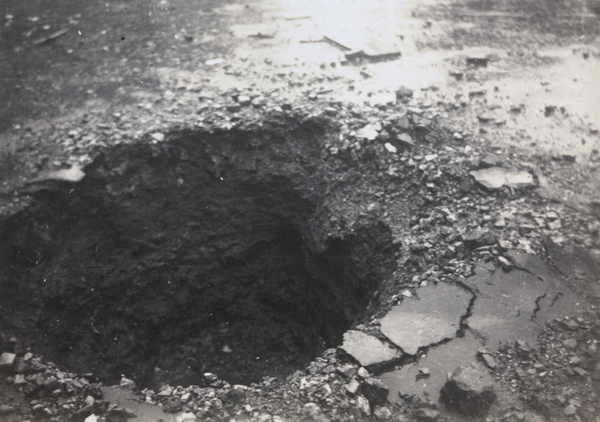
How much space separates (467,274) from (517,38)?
3008mm

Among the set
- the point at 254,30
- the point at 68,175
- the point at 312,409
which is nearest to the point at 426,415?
the point at 312,409

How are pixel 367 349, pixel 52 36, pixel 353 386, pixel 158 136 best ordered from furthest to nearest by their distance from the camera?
pixel 52 36 → pixel 158 136 → pixel 367 349 → pixel 353 386

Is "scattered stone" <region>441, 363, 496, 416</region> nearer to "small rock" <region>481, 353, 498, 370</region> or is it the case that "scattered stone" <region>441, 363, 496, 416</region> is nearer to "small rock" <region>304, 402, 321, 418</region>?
"small rock" <region>481, 353, 498, 370</region>

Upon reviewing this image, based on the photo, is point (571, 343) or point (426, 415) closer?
point (426, 415)

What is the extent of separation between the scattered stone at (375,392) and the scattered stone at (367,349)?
133 mm

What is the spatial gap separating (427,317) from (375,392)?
1.81 ft

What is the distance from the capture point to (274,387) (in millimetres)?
2430

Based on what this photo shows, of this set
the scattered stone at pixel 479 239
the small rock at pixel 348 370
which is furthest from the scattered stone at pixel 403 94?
the small rock at pixel 348 370

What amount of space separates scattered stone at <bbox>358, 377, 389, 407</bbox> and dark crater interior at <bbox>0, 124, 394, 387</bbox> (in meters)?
0.87

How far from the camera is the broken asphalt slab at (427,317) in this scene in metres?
2.48

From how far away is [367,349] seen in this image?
8.02 feet

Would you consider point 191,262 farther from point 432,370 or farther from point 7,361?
point 432,370

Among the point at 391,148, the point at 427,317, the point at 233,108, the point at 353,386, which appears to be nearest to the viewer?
the point at 353,386

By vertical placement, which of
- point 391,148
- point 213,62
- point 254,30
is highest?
point 254,30
